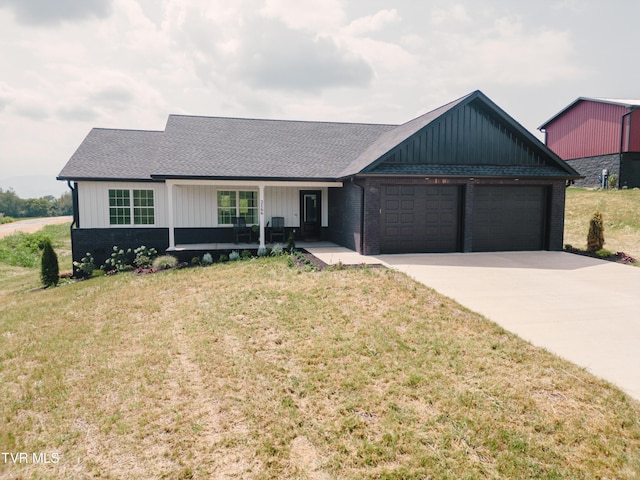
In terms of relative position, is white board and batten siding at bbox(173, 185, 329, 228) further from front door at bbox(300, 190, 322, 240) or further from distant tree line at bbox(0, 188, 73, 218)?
A: distant tree line at bbox(0, 188, 73, 218)

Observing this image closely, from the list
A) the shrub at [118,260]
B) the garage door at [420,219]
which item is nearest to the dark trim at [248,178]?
the garage door at [420,219]

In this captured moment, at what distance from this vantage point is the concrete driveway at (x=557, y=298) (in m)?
5.88

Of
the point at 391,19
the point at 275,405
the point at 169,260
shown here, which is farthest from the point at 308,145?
the point at 275,405

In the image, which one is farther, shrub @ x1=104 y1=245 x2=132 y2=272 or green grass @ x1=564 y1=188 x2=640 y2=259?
green grass @ x1=564 y1=188 x2=640 y2=259

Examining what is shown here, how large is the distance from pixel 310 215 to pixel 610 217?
48.0 feet

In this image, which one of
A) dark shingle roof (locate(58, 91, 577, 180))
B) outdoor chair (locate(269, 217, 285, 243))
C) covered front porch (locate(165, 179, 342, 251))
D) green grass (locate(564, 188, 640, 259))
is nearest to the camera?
dark shingle roof (locate(58, 91, 577, 180))

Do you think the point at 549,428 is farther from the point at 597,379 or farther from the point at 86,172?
the point at 86,172

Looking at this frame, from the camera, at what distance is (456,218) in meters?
14.1

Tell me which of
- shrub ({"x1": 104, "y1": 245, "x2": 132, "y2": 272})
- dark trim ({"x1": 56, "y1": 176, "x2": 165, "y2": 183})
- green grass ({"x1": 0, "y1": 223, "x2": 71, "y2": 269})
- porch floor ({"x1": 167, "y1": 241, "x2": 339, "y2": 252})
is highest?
dark trim ({"x1": 56, "y1": 176, "x2": 165, "y2": 183})

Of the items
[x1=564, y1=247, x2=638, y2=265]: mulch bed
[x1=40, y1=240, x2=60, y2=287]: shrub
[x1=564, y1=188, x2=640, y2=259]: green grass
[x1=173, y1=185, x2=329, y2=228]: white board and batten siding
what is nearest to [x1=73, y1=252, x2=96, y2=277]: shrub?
[x1=40, y1=240, x2=60, y2=287]: shrub

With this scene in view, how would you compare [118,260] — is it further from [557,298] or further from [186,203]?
[557,298]

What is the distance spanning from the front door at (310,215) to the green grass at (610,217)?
10.7 meters

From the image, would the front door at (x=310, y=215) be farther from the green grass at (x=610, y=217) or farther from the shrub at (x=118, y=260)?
the green grass at (x=610, y=217)

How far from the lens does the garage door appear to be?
13523 millimetres
